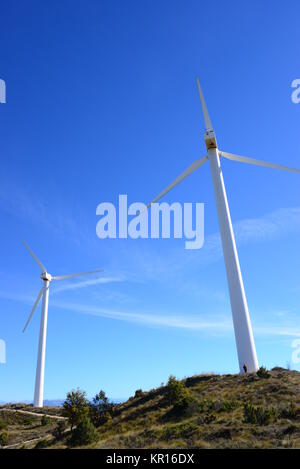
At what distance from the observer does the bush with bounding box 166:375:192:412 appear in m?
31.7

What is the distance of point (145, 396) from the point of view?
141ft

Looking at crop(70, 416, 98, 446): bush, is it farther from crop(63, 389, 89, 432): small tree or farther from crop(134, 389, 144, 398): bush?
crop(134, 389, 144, 398): bush

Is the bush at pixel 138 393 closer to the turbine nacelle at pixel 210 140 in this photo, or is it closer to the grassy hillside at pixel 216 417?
the grassy hillside at pixel 216 417

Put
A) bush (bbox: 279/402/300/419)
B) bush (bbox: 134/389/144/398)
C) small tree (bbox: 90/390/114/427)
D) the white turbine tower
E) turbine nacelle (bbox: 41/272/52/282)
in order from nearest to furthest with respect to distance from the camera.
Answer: bush (bbox: 279/402/300/419)
small tree (bbox: 90/390/114/427)
bush (bbox: 134/389/144/398)
the white turbine tower
turbine nacelle (bbox: 41/272/52/282)

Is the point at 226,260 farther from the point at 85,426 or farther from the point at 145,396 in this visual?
the point at 85,426

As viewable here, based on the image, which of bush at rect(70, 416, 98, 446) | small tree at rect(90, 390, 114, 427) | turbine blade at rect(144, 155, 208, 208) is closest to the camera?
bush at rect(70, 416, 98, 446)

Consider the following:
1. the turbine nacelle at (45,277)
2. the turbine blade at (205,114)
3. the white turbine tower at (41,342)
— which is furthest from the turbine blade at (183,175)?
the turbine nacelle at (45,277)

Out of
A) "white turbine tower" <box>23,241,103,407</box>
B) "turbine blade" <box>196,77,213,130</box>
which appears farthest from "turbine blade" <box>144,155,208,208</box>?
"white turbine tower" <box>23,241,103,407</box>

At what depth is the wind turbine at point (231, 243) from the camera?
3888 centimetres

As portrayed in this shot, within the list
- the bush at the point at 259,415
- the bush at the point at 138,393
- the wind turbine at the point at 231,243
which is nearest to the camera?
the bush at the point at 259,415

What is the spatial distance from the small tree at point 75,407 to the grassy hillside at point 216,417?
2.00 m

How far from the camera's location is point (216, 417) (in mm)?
26719
